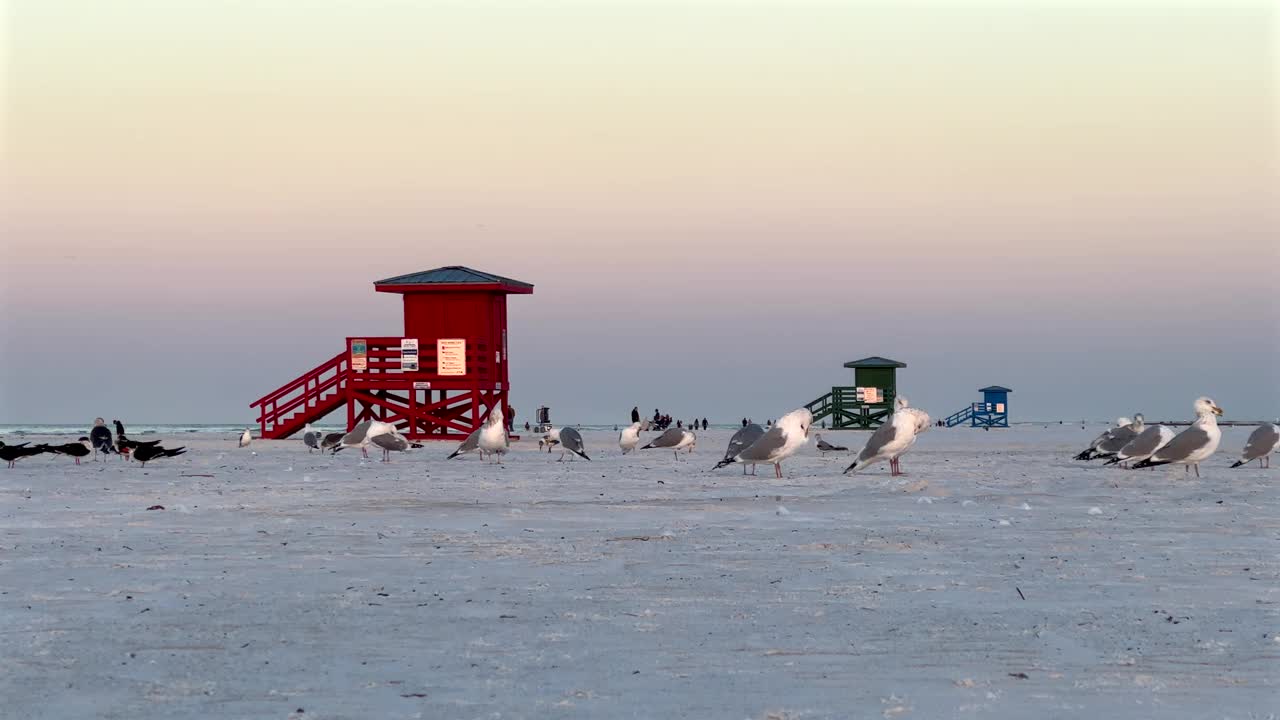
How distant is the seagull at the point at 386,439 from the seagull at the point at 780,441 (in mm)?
9377

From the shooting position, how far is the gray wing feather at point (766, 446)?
20.9 meters

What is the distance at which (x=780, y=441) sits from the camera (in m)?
20.9

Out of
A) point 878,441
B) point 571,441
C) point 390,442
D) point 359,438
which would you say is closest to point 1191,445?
point 878,441

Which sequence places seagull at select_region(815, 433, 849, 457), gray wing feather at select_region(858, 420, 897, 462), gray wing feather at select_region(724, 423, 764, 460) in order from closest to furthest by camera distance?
gray wing feather at select_region(858, 420, 897, 462) → gray wing feather at select_region(724, 423, 764, 460) → seagull at select_region(815, 433, 849, 457)

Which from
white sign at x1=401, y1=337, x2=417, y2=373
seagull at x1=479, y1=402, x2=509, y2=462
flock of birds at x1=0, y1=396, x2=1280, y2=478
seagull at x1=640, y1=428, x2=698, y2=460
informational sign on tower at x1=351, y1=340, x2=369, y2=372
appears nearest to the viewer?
flock of birds at x1=0, y1=396, x2=1280, y2=478

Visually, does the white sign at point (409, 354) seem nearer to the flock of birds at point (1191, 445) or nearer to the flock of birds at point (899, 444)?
the flock of birds at point (899, 444)

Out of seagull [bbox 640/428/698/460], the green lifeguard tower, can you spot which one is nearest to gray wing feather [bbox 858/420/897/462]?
seagull [bbox 640/428/698/460]

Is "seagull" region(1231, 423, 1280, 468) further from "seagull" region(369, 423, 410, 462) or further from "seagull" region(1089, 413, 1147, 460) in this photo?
"seagull" region(369, 423, 410, 462)

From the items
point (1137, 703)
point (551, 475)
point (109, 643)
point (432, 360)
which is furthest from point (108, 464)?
point (1137, 703)

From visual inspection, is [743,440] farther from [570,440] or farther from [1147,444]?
[1147,444]

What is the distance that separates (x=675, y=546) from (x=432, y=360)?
105ft

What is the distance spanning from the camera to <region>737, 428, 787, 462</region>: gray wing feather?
68.5ft

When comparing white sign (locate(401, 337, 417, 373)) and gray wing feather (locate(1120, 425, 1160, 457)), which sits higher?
white sign (locate(401, 337, 417, 373))

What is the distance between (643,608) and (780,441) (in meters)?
13.4
